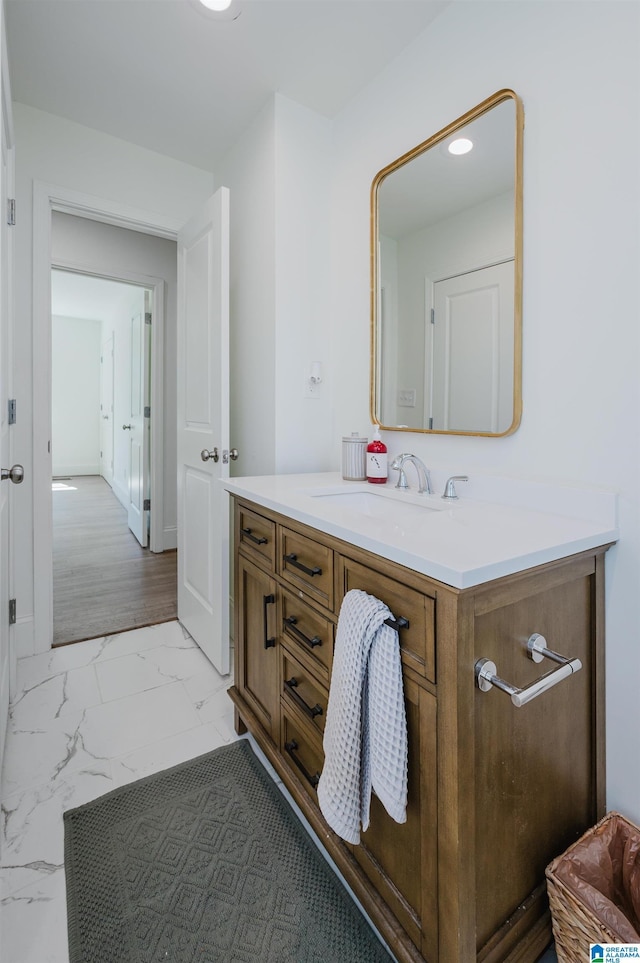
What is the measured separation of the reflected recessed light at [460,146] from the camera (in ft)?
4.67

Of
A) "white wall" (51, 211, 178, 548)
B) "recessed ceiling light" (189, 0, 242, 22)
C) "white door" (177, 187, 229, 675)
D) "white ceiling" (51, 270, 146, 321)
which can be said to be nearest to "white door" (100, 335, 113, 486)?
"white ceiling" (51, 270, 146, 321)

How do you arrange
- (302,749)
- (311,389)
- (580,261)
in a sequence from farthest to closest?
1. (311,389)
2. (302,749)
3. (580,261)

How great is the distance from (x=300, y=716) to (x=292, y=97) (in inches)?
92.0

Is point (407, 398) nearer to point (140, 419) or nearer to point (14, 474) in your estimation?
point (14, 474)

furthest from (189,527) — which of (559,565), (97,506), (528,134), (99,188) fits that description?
(97,506)

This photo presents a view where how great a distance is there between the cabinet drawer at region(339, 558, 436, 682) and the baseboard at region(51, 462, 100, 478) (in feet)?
25.6

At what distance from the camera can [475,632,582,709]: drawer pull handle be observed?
2.43 feet

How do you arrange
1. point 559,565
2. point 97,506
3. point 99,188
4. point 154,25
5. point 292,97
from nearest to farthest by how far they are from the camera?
point 559,565 → point 154,25 → point 292,97 → point 99,188 → point 97,506

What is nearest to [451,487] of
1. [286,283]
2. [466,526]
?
[466,526]

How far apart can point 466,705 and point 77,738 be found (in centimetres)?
150

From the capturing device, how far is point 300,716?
125 centimetres

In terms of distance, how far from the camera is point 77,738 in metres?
1.65

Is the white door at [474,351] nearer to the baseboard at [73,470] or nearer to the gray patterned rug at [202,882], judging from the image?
the gray patterned rug at [202,882]

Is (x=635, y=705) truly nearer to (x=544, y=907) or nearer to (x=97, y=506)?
(x=544, y=907)
